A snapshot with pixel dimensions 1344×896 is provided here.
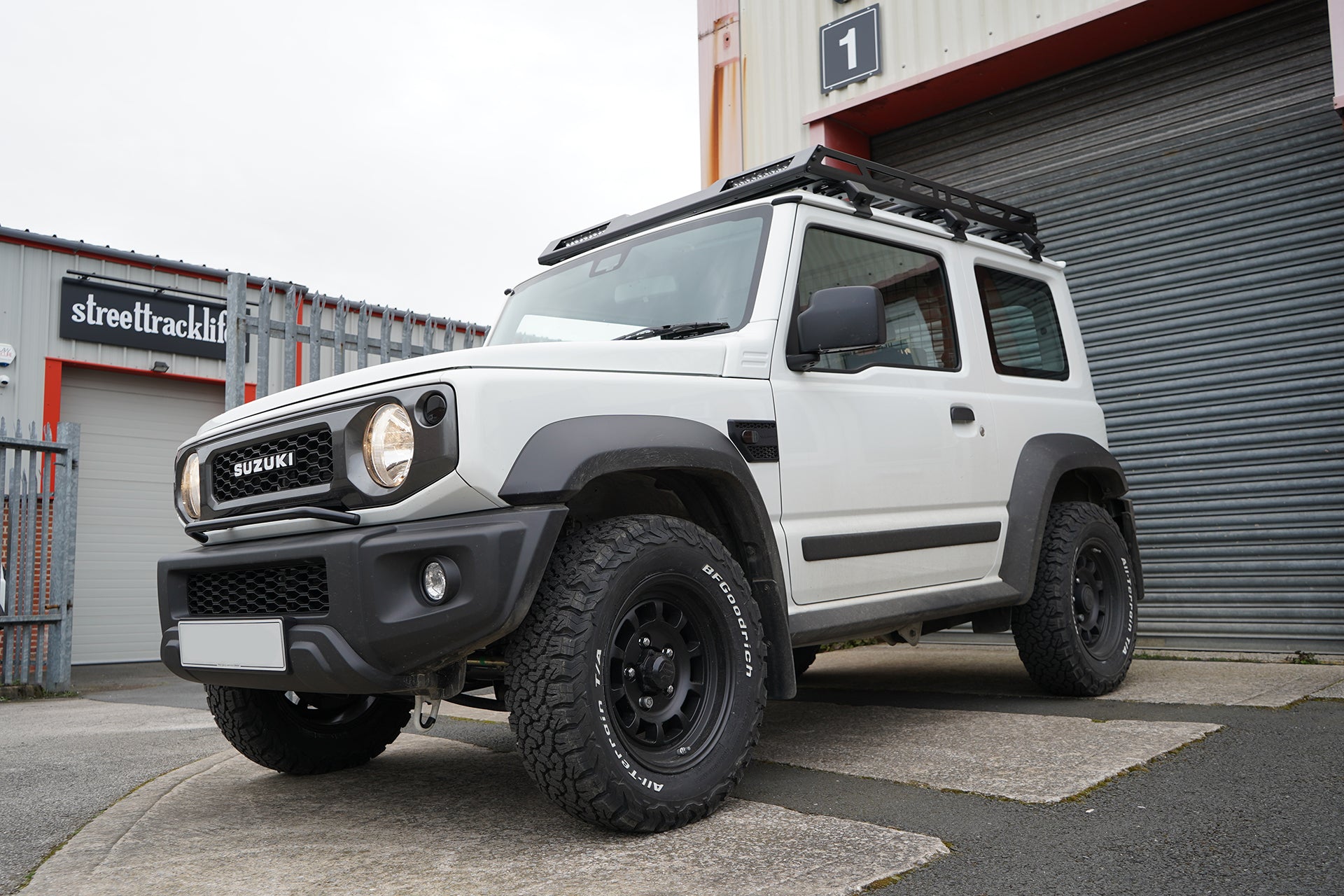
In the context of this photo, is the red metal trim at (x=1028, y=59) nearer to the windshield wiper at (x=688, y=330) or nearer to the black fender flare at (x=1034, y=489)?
the black fender flare at (x=1034, y=489)

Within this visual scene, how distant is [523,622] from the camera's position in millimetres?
2559

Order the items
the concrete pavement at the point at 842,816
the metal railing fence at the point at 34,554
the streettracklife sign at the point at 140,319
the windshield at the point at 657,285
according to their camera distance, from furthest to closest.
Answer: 1. the streettracklife sign at the point at 140,319
2. the metal railing fence at the point at 34,554
3. the windshield at the point at 657,285
4. the concrete pavement at the point at 842,816

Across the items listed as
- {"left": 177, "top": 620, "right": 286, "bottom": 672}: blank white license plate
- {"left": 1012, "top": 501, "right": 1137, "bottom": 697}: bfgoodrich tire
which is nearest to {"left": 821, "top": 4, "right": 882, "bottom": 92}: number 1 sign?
{"left": 1012, "top": 501, "right": 1137, "bottom": 697}: bfgoodrich tire

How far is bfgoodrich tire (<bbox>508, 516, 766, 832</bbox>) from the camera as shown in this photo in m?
2.45

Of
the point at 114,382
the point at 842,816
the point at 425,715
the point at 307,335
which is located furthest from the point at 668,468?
the point at 114,382

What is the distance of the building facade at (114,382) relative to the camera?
11.0 meters

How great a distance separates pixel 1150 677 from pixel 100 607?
35.7ft

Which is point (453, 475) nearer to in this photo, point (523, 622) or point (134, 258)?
point (523, 622)

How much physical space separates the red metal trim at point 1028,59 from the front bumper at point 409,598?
5.42m

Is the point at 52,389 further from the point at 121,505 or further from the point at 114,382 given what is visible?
the point at 121,505

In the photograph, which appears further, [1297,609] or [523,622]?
[1297,609]

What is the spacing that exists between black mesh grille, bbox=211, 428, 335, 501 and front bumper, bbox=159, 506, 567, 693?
0.80 feet

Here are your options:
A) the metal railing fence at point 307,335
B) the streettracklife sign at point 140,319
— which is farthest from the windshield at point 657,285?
the streettracklife sign at point 140,319

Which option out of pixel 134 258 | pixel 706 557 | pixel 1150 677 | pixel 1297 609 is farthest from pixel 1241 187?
pixel 134 258
